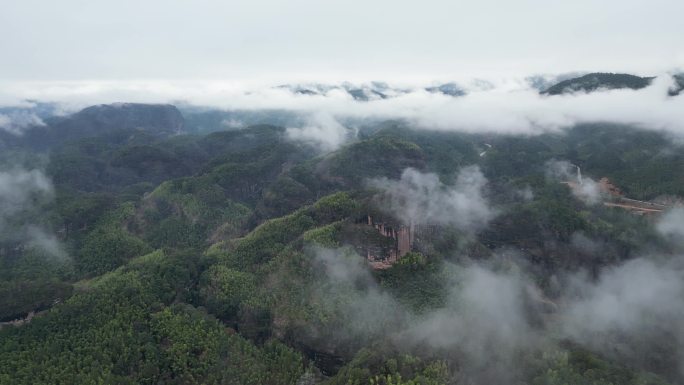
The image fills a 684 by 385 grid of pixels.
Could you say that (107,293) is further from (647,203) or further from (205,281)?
(647,203)

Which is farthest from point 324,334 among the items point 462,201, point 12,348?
point 462,201

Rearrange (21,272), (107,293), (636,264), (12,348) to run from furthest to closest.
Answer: (21,272) → (636,264) → (107,293) → (12,348)

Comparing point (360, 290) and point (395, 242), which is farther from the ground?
point (395, 242)

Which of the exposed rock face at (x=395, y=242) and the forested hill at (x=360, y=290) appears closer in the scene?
the forested hill at (x=360, y=290)

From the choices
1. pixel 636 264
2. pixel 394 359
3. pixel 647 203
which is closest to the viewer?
pixel 394 359

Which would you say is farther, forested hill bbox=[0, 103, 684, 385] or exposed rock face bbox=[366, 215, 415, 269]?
exposed rock face bbox=[366, 215, 415, 269]

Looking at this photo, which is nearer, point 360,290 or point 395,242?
point 360,290

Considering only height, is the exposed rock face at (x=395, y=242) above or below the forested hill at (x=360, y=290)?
above

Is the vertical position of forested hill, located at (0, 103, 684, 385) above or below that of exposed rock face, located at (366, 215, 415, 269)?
below
